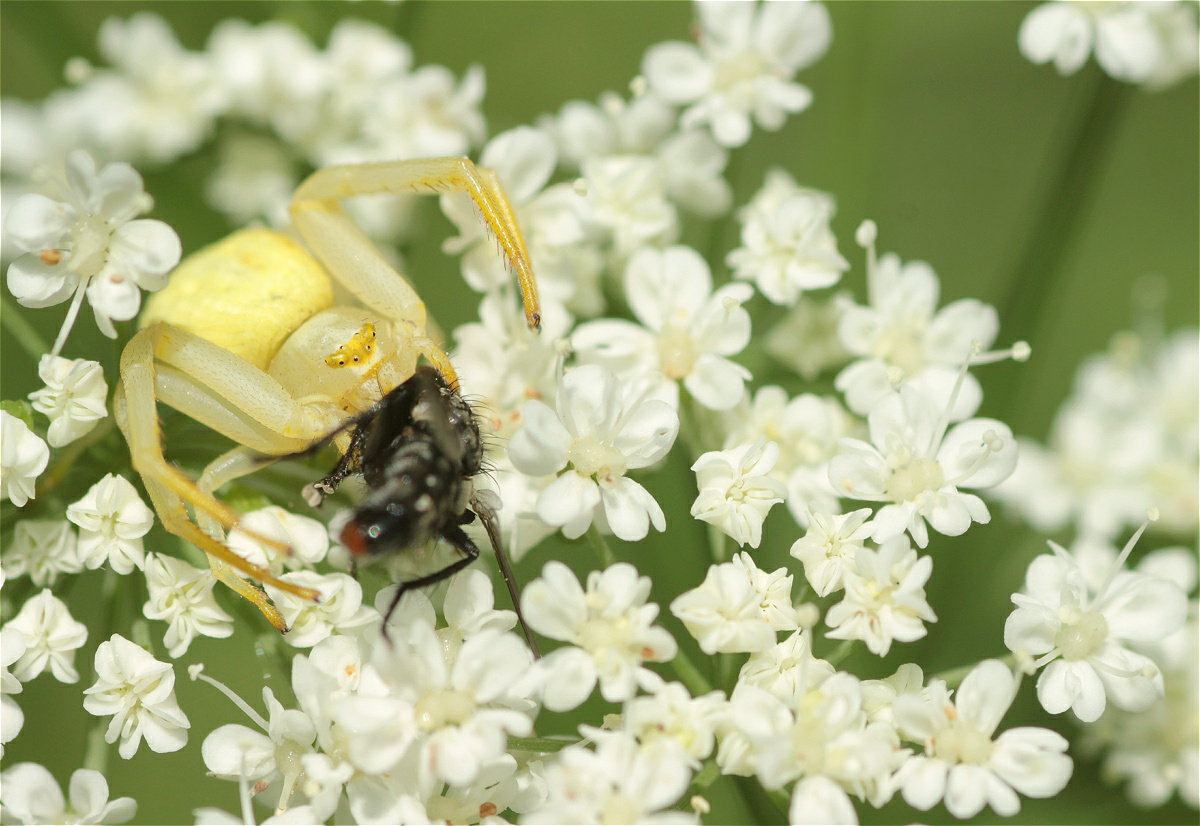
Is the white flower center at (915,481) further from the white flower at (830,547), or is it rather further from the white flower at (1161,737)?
the white flower at (1161,737)

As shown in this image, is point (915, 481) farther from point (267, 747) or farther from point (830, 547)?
point (267, 747)

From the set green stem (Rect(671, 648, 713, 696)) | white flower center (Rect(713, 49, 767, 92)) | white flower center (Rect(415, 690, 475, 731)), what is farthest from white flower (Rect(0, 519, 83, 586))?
white flower center (Rect(713, 49, 767, 92))

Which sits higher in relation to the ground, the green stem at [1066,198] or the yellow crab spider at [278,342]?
the green stem at [1066,198]

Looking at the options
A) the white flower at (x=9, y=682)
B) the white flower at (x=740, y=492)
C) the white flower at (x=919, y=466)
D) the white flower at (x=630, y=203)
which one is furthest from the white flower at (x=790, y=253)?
the white flower at (x=9, y=682)

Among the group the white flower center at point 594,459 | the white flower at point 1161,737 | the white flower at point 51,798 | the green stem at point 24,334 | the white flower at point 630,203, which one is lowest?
the white flower at point 51,798

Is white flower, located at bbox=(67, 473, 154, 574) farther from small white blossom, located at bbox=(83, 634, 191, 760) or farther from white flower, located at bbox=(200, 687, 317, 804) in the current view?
white flower, located at bbox=(200, 687, 317, 804)

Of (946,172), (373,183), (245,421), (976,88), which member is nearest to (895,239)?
(946,172)

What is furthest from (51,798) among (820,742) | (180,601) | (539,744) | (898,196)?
(898,196)
